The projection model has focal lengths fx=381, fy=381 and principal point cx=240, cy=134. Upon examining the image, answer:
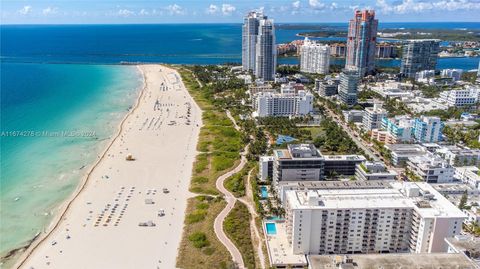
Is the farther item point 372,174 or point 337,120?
point 337,120

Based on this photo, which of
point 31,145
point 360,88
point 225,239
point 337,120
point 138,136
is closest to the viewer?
point 225,239

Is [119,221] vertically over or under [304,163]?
under

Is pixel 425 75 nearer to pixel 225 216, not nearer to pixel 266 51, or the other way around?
pixel 266 51

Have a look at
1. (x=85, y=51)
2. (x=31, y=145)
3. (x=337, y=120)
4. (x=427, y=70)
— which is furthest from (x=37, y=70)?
(x=427, y=70)

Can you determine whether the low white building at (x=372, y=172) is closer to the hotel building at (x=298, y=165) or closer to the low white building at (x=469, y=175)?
the hotel building at (x=298, y=165)

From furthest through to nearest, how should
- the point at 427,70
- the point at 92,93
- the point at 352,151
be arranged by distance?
the point at 427,70 → the point at 92,93 → the point at 352,151

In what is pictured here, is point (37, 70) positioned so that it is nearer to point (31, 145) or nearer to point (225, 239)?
point (31, 145)

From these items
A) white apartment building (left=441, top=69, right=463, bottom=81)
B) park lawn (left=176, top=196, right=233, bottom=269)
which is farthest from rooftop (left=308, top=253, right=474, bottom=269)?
white apartment building (left=441, top=69, right=463, bottom=81)
